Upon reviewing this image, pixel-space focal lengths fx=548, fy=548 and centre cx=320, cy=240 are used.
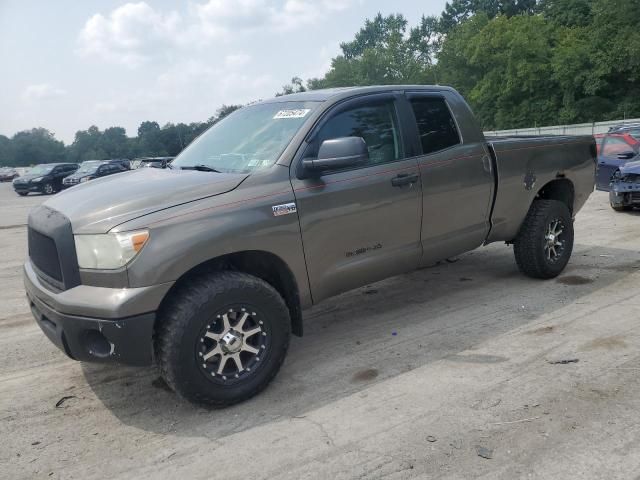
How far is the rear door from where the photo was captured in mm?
4445

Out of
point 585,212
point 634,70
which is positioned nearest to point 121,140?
point 634,70

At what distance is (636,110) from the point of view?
4275cm

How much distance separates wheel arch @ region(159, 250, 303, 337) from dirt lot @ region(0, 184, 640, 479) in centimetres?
49

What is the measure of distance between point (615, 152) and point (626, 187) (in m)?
1.90

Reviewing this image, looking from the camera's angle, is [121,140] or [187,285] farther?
[121,140]

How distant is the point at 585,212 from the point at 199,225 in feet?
29.8

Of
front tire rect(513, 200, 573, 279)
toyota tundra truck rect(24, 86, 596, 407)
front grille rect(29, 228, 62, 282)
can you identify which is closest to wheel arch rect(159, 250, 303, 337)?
toyota tundra truck rect(24, 86, 596, 407)

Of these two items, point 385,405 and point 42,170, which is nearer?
point 385,405

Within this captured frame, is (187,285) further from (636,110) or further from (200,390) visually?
(636,110)

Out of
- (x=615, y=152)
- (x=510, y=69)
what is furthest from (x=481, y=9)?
(x=615, y=152)

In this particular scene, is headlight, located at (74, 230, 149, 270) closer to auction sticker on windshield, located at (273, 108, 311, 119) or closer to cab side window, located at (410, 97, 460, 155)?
auction sticker on windshield, located at (273, 108, 311, 119)

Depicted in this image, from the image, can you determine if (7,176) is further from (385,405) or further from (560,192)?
(385,405)

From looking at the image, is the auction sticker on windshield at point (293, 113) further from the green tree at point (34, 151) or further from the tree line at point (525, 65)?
the green tree at point (34, 151)

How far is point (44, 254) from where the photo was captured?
3416 millimetres
